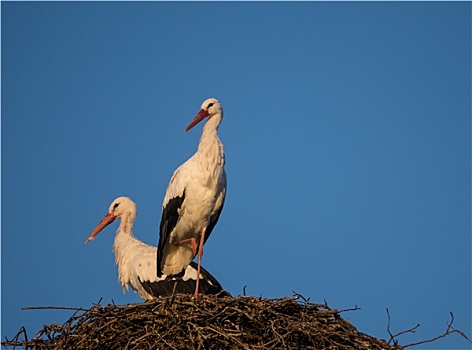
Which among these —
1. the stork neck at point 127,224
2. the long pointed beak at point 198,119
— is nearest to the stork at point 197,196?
the long pointed beak at point 198,119

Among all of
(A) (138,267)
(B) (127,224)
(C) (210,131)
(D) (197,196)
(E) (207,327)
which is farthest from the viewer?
(B) (127,224)

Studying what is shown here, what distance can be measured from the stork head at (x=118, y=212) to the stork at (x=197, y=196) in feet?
4.71

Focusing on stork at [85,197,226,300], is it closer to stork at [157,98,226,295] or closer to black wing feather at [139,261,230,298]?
black wing feather at [139,261,230,298]

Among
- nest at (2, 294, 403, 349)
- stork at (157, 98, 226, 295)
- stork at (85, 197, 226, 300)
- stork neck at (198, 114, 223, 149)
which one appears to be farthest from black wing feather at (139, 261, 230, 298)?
nest at (2, 294, 403, 349)

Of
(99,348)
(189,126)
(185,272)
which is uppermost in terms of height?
(189,126)

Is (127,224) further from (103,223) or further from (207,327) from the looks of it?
(207,327)

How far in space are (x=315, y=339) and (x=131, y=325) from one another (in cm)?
128

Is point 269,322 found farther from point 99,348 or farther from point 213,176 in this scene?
point 213,176

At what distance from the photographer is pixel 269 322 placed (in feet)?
23.3

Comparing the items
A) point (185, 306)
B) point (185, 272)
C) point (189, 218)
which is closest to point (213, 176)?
point (189, 218)

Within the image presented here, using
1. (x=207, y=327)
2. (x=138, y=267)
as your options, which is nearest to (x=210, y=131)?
(x=138, y=267)

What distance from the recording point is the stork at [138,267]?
987 cm

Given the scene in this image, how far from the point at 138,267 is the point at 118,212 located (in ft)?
3.38

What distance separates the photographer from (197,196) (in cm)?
915
